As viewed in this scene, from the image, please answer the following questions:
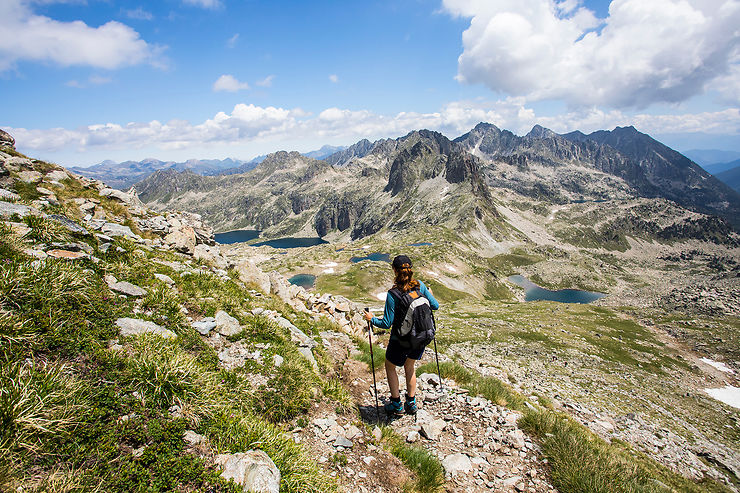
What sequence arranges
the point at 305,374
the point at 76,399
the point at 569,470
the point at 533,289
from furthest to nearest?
the point at 533,289 < the point at 305,374 < the point at 569,470 < the point at 76,399

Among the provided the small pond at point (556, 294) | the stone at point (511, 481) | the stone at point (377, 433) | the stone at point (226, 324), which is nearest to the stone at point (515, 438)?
the stone at point (511, 481)

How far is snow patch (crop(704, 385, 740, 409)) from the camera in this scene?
4922cm

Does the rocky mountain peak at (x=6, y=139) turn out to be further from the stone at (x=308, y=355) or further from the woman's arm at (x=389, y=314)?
the woman's arm at (x=389, y=314)

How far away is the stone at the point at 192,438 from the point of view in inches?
201

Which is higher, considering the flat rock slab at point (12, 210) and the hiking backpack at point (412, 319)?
the flat rock slab at point (12, 210)

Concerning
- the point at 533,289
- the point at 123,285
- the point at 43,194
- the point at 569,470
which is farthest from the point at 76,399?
the point at 533,289

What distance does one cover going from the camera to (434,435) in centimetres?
839

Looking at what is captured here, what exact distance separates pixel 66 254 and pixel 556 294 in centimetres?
20499

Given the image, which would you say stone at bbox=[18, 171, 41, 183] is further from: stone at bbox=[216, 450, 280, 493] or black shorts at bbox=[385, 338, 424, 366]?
black shorts at bbox=[385, 338, 424, 366]

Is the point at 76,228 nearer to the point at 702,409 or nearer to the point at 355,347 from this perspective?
the point at 355,347

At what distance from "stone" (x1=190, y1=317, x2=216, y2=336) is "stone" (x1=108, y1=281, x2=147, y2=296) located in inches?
75.8

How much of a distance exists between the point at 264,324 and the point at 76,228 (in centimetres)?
791

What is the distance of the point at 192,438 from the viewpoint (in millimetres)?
5152

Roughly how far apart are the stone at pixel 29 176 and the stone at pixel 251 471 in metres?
24.3
